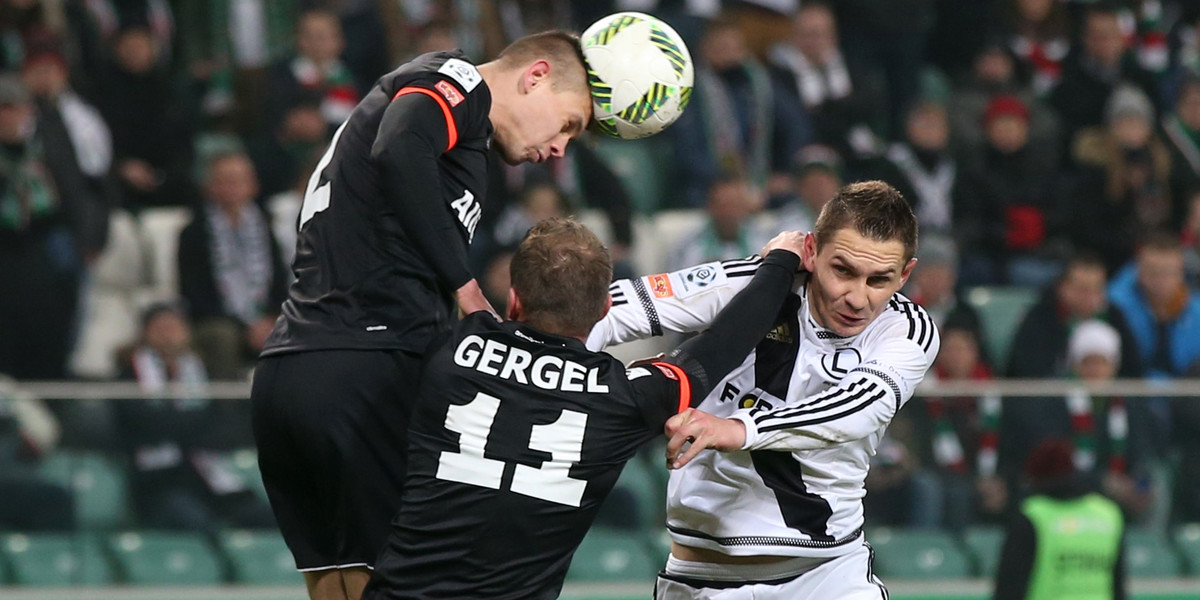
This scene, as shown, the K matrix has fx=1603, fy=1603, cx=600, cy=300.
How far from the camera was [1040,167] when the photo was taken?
10.6 m

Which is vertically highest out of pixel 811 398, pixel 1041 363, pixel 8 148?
pixel 811 398

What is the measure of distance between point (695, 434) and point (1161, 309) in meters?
6.01

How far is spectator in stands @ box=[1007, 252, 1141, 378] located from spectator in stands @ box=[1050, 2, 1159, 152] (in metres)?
2.38

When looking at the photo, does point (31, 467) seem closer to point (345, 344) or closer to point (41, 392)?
point (41, 392)

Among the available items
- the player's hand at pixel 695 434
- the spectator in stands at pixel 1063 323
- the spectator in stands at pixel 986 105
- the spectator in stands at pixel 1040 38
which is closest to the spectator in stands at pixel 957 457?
the spectator in stands at pixel 1063 323

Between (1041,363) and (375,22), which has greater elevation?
(375,22)

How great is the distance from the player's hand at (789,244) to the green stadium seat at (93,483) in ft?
13.0

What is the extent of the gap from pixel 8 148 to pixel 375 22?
108 inches

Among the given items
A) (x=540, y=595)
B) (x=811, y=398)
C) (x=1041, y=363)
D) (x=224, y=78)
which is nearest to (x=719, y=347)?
(x=811, y=398)

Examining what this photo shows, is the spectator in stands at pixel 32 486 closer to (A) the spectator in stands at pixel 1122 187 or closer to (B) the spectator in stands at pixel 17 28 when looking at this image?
(B) the spectator in stands at pixel 17 28

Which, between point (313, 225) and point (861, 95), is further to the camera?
point (861, 95)

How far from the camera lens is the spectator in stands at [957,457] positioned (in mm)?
7469

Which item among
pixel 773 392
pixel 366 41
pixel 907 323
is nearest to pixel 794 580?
pixel 773 392

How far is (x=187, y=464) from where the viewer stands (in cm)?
739
